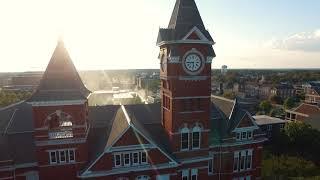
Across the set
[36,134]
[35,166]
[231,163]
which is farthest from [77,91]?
[231,163]

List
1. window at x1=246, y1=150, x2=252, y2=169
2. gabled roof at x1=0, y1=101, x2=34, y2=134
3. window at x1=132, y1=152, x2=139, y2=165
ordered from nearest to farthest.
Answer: window at x1=132, y1=152, x2=139, y2=165 < gabled roof at x1=0, y1=101, x2=34, y2=134 < window at x1=246, y1=150, x2=252, y2=169

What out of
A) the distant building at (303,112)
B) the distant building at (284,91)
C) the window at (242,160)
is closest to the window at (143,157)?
the window at (242,160)

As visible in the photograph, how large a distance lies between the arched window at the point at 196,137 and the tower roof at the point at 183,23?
1100 cm

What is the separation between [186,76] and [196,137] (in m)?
7.95

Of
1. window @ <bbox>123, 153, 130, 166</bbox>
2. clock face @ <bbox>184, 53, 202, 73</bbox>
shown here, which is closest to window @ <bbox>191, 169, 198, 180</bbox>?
window @ <bbox>123, 153, 130, 166</bbox>

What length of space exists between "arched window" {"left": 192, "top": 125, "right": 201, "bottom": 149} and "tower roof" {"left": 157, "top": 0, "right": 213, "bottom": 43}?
1100cm

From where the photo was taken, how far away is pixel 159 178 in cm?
3362

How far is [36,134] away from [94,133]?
7090mm

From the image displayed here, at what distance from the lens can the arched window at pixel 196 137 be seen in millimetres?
34719

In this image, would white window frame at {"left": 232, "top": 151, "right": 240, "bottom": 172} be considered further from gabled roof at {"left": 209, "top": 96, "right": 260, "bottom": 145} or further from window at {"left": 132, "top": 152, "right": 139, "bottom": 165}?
window at {"left": 132, "top": 152, "right": 139, "bottom": 165}

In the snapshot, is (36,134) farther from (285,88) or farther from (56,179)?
(285,88)

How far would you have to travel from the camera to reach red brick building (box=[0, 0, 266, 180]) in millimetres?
30719

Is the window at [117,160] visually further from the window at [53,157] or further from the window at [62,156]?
the window at [53,157]

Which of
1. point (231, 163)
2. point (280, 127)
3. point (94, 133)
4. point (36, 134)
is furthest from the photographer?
point (280, 127)
